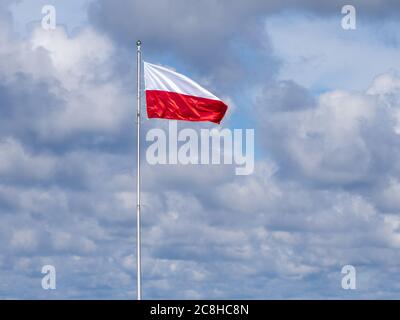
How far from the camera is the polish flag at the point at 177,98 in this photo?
338ft

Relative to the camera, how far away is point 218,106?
104m

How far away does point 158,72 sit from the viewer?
103875mm

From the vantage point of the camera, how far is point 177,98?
103 metres

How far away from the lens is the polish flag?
103m
